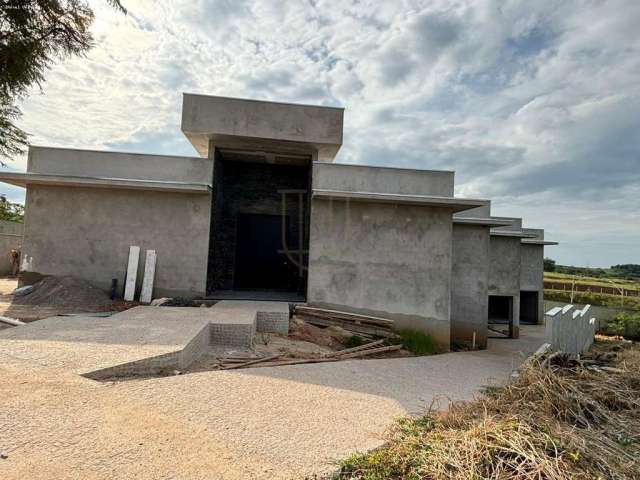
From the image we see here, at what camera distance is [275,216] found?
12102 mm

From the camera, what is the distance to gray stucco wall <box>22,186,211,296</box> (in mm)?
8672

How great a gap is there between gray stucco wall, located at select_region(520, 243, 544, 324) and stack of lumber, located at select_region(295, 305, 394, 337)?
13853mm

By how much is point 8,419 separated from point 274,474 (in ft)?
6.89

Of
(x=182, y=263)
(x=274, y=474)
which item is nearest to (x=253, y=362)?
(x=274, y=474)

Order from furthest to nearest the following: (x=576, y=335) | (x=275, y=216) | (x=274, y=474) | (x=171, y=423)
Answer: (x=275, y=216) → (x=576, y=335) → (x=171, y=423) → (x=274, y=474)

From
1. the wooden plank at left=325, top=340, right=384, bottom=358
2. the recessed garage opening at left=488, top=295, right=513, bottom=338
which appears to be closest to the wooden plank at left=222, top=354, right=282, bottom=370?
the wooden plank at left=325, top=340, right=384, bottom=358

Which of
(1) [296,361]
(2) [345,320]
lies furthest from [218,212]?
(1) [296,361]

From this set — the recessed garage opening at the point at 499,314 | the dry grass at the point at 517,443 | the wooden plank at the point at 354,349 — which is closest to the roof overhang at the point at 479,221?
the wooden plank at the point at 354,349

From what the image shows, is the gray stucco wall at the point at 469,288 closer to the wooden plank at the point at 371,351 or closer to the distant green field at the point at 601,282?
the wooden plank at the point at 371,351

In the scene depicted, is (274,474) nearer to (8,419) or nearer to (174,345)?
(8,419)

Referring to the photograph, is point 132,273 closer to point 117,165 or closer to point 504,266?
point 117,165

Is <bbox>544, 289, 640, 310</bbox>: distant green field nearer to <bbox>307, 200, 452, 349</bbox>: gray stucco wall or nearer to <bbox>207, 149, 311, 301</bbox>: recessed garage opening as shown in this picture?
A: <bbox>307, 200, 452, 349</bbox>: gray stucco wall

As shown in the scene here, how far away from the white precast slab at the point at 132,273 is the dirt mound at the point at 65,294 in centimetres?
43

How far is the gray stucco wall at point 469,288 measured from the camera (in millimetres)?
11844
